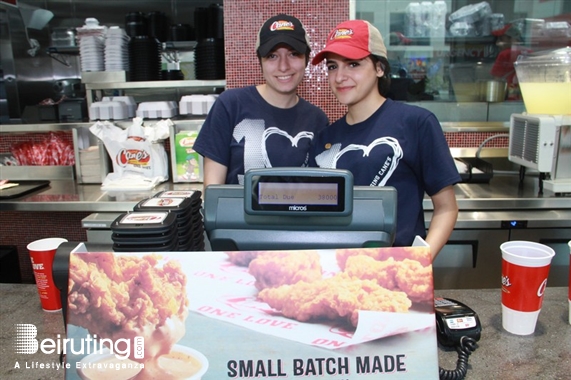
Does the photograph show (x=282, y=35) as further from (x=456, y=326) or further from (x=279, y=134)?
(x=456, y=326)

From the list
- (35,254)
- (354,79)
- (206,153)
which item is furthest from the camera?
(206,153)

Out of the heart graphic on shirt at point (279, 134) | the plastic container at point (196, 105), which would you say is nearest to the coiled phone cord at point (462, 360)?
the heart graphic on shirt at point (279, 134)

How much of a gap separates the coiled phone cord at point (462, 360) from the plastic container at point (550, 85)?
6.12 ft

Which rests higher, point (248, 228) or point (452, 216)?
point (248, 228)

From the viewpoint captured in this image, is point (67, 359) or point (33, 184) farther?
point (33, 184)

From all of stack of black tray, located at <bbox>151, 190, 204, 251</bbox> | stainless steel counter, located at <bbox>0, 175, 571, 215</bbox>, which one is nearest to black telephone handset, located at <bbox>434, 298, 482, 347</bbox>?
stack of black tray, located at <bbox>151, 190, 204, 251</bbox>

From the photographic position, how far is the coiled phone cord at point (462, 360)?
1.02m

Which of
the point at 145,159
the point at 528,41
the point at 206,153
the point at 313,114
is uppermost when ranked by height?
the point at 528,41

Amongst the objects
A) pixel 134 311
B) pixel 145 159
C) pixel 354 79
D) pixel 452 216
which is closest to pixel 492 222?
pixel 452 216

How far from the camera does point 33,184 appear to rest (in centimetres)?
305

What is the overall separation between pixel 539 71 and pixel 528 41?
106 centimetres

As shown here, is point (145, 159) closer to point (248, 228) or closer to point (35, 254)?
point (35, 254)

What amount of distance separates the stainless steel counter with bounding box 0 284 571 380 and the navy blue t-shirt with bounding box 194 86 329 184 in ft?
2.46

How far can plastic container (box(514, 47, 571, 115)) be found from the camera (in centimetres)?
251
